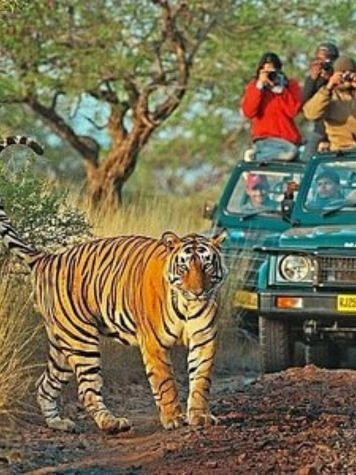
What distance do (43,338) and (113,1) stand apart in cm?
933

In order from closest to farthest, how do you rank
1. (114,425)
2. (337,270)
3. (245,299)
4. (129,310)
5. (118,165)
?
1. (114,425)
2. (129,310)
3. (337,270)
4. (245,299)
5. (118,165)

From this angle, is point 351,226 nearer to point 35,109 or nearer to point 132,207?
point 132,207

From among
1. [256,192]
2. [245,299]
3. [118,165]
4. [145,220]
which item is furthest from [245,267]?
[118,165]

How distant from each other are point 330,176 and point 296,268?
180cm

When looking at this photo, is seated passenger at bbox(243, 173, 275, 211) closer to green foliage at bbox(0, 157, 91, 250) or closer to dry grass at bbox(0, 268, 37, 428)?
green foliage at bbox(0, 157, 91, 250)

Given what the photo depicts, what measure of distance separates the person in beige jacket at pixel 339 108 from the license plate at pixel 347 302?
3138 millimetres

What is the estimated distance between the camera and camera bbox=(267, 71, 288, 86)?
52.9ft

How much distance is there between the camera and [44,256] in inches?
416

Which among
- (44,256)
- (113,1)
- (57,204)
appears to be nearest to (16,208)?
(57,204)

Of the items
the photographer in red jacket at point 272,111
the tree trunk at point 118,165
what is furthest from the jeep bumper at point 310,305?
the tree trunk at point 118,165

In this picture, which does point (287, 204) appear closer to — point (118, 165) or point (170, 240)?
point (170, 240)

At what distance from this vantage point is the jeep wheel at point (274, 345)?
12.5 meters

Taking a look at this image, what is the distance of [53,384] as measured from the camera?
1025cm

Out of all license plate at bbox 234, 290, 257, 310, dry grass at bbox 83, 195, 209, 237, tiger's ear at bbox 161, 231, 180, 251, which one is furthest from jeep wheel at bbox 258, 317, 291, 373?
tiger's ear at bbox 161, 231, 180, 251
